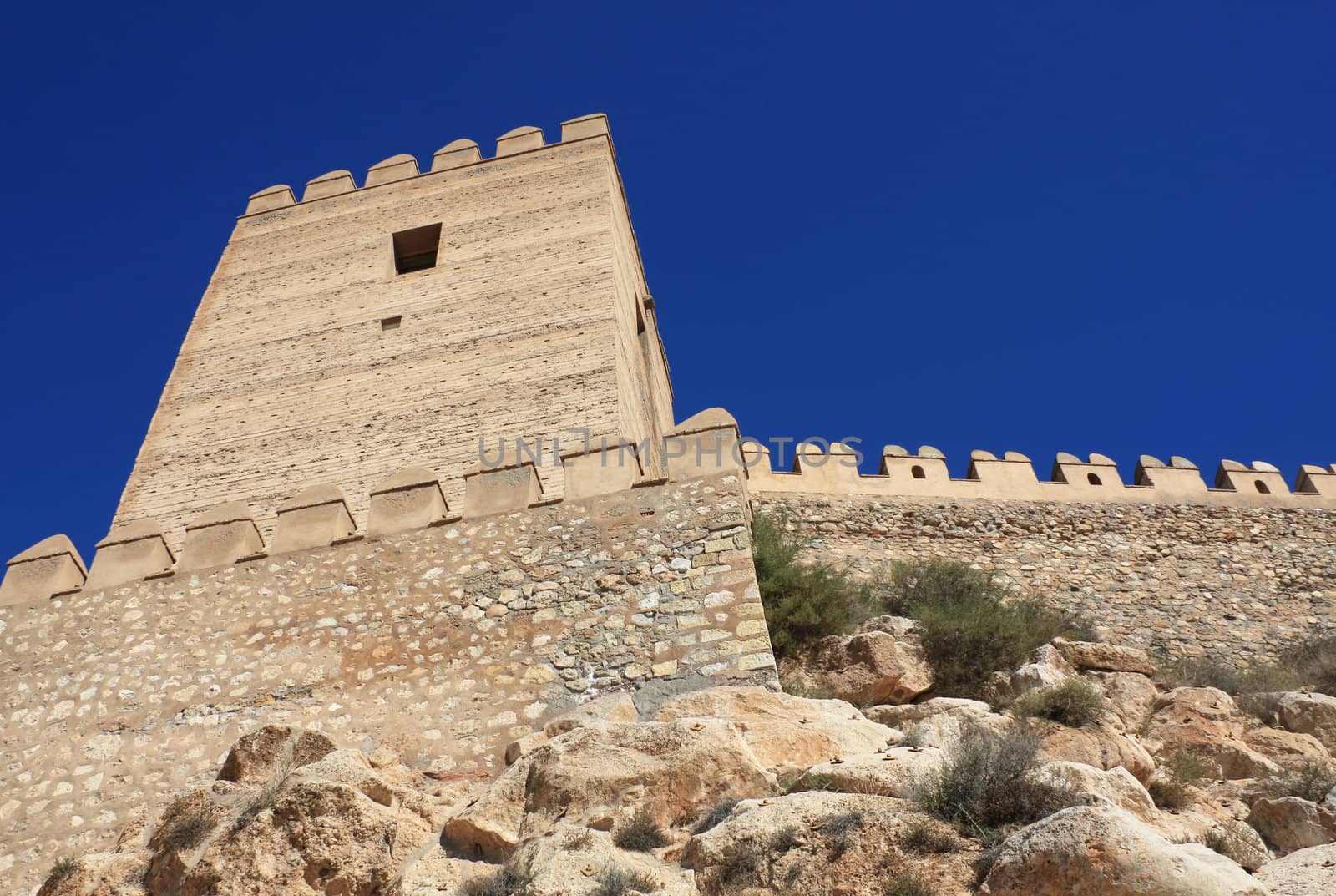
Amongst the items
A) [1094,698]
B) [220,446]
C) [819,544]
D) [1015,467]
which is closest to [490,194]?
[220,446]

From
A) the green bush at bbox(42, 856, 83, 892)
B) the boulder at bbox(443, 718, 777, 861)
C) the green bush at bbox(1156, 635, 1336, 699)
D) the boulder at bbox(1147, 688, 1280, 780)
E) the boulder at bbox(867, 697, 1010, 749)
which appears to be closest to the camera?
the boulder at bbox(443, 718, 777, 861)

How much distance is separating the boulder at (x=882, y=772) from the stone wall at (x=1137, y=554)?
812 centimetres

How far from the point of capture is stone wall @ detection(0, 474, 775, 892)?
717cm

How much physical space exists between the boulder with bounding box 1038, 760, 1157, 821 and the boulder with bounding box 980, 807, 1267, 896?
69 cm

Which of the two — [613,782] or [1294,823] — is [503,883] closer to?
[613,782]

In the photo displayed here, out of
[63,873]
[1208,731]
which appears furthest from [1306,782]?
[63,873]

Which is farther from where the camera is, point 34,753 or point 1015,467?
point 1015,467

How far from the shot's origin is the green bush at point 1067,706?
21.9ft

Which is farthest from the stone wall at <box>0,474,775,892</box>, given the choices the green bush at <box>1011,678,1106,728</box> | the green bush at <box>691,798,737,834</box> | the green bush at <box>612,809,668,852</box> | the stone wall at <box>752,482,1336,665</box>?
the stone wall at <box>752,482,1336,665</box>

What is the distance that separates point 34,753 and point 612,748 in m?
4.45

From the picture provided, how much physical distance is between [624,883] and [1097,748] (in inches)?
124

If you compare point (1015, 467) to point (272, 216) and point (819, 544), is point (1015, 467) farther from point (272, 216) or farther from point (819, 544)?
point (272, 216)

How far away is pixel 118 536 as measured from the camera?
8.99m

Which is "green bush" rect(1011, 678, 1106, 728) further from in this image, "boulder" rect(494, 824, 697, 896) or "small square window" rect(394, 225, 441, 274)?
"small square window" rect(394, 225, 441, 274)
